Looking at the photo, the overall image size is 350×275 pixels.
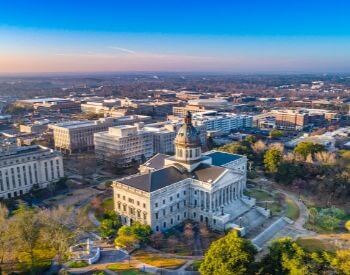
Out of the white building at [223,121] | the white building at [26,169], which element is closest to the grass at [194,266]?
the white building at [26,169]

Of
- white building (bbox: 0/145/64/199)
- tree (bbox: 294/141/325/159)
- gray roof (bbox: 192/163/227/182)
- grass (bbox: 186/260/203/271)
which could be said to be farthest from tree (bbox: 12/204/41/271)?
tree (bbox: 294/141/325/159)

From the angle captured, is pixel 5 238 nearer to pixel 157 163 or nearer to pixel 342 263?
pixel 157 163

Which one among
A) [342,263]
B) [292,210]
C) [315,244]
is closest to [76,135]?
[292,210]

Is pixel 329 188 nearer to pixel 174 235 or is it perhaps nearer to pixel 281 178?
pixel 281 178

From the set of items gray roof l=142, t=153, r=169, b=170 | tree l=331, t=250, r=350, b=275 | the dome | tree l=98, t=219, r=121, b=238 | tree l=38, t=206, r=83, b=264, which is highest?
the dome

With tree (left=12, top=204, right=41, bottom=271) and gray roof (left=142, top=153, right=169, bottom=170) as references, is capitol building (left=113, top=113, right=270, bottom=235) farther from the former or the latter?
tree (left=12, top=204, right=41, bottom=271)

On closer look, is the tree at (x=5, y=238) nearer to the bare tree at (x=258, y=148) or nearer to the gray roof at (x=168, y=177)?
the gray roof at (x=168, y=177)
